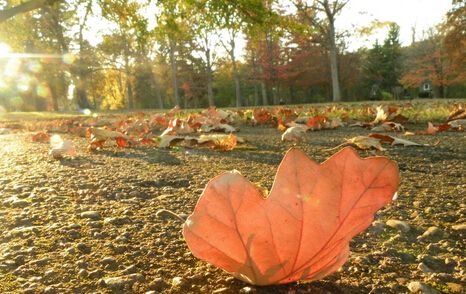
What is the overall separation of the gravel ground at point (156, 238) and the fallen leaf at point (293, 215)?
0.23ft

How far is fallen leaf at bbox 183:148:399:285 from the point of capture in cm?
57

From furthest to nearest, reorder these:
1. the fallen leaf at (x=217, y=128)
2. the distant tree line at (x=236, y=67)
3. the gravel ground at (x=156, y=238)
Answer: the distant tree line at (x=236, y=67), the fallen leaf at (x=217, y=128), the gravel ground at (x=156, y=238)

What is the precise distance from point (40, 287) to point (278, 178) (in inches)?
19.3

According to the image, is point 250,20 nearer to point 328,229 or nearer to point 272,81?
point 328,229

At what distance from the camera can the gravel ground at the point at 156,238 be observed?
2.44ft

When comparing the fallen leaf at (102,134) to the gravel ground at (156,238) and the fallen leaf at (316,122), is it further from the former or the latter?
the fallen leaf at (316,122)

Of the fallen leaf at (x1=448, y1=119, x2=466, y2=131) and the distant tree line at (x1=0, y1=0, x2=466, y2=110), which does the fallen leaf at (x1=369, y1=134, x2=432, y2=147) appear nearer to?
the fallen leaf at (x1=448, y1=119, x2=466, y2=131)

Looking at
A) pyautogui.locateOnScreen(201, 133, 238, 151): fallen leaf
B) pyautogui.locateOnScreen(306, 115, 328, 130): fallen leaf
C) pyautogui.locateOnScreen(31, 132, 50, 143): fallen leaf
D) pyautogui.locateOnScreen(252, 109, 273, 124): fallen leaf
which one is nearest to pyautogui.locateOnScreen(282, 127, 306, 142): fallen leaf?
pyautogui.locateOnScreen(201, 133, 238, 151): fallen leaf

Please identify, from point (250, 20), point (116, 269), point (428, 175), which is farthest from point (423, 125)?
point (250, 20)

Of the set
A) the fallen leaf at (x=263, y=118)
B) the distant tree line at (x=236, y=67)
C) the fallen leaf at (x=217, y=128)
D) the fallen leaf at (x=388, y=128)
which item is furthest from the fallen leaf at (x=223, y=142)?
the distant tree line at (x=236, y=67)

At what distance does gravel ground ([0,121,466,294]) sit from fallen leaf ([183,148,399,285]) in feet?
0.23

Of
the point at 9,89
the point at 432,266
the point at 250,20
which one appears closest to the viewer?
the point at 432,266

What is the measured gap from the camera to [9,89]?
145 ft

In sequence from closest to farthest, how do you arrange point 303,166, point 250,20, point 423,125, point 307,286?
point 303,166 < point 307,286 < point 423,125 < point 250,20
